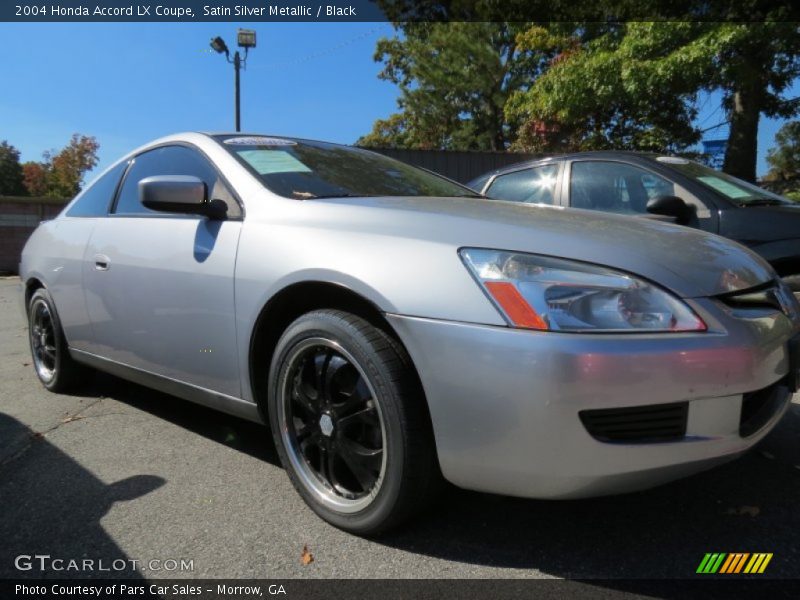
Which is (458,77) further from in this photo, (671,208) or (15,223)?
(671,208)

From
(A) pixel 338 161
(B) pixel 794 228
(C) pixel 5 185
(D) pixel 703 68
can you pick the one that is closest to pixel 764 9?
(D) pixel 703 68

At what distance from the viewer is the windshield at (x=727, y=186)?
13.9 feet

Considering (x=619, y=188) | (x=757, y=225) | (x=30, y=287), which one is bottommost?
(x=30, y=287)

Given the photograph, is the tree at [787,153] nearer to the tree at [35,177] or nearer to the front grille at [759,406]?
the front grille at [759,406]

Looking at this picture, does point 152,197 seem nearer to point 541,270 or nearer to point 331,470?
point 331,470

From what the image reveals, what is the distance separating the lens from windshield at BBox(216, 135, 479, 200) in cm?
254

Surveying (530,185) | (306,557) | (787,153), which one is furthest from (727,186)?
(787,153)

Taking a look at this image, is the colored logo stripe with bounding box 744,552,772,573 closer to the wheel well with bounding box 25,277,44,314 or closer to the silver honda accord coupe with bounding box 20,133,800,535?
the silver honda accord coupe with bounding box 20,133,800,535

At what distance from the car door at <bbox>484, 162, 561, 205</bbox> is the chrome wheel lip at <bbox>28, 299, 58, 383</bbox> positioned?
3.24 metres

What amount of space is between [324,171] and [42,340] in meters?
2.44

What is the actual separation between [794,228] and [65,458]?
14.9 ft

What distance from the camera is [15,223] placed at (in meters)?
15.1

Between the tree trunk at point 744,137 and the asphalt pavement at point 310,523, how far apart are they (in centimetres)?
1066

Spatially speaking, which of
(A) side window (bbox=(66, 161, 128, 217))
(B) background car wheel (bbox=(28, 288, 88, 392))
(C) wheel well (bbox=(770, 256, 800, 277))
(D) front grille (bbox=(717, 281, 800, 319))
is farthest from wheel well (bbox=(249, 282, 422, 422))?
(C) wheel well (bbox=(770, 256, 800, 277))
